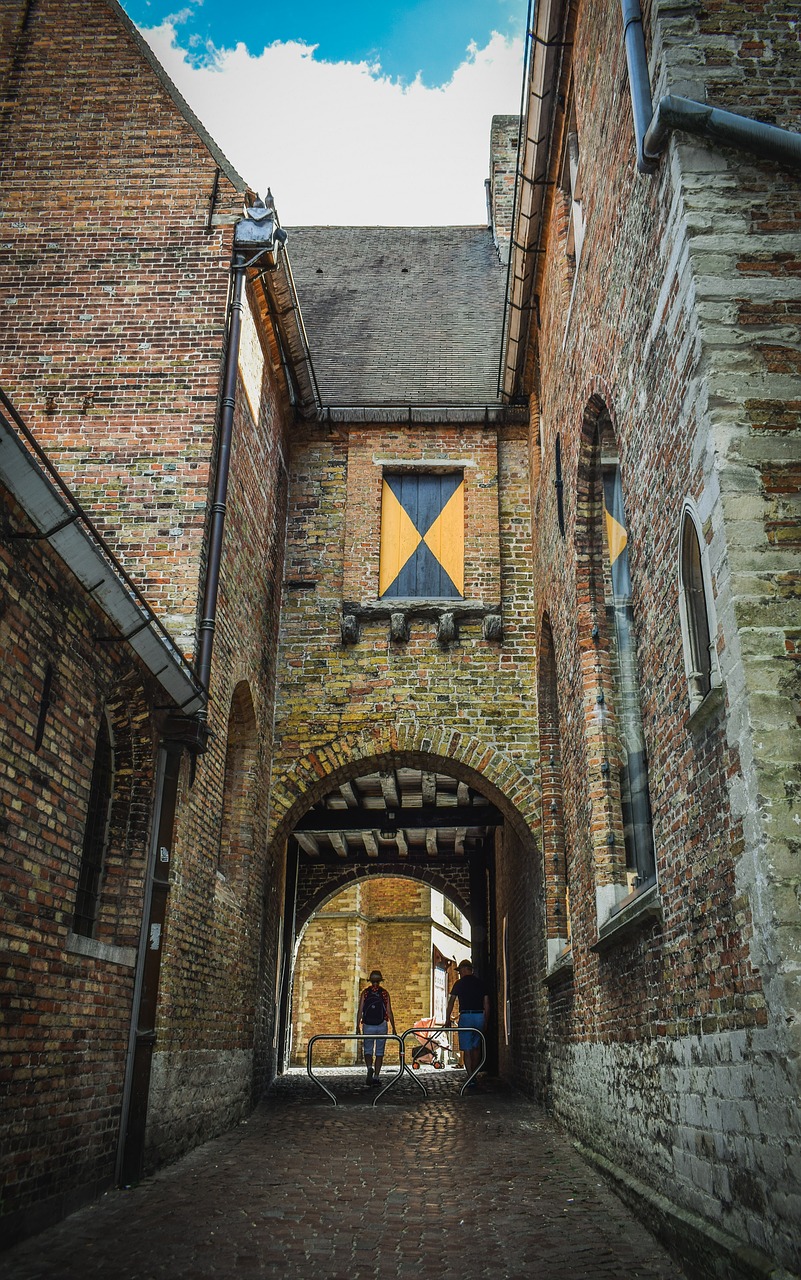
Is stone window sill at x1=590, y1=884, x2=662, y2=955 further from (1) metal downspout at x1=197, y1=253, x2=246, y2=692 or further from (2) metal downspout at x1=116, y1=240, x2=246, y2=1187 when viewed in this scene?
(1) metal downspout at x1=197, y1=253, x2=246, y2=692

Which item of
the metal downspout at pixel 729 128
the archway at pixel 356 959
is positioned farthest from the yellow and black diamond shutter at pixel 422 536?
the archway at pixel 356 959

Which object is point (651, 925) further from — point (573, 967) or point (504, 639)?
point (504, 639)

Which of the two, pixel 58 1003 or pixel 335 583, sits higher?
pixel 335 583

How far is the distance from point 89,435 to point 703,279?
5.83 metres

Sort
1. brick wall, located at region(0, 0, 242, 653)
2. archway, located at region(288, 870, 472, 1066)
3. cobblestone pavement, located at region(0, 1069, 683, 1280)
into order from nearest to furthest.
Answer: cobblestone pavement, located at region(0, 1069, 683, 1280), brick wall, located at region(0, 0, 242, 653), archway, located at region(288, 870, 472, 1066)

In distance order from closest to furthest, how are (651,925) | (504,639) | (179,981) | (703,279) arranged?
1. (703,279)
2. (651,925)
3. (179,981)
4. (504,639)

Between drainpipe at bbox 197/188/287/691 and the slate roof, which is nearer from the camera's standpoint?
drainpipe at bbox 197/188/287/691

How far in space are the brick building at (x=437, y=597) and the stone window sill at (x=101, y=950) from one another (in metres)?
0.06

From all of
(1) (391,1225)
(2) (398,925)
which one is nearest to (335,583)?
(1) (391,1225)

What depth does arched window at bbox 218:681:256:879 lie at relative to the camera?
9.57 m

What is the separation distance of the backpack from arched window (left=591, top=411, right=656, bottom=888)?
7867 mm

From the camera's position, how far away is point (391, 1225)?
195 inches

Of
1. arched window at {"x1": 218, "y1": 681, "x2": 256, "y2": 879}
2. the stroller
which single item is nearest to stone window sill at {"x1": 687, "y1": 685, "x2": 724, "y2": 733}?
arched window at {"x1": 218, "y1": 681, "x2": 256, "y2": 879}

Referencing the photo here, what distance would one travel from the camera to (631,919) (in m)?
5.41
